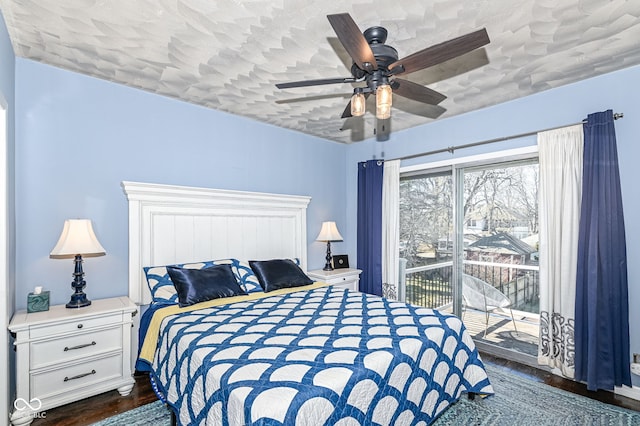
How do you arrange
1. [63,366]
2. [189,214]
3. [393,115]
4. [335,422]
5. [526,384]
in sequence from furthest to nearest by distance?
[393,115], [189,214], [526,384], [63,366], [335,422]

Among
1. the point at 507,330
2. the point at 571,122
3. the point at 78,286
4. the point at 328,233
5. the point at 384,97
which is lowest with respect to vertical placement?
the point at 507,330

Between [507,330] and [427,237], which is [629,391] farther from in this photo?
[427,237]

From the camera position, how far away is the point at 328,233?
4.30 m

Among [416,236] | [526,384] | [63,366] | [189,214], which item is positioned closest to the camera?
[63,366]

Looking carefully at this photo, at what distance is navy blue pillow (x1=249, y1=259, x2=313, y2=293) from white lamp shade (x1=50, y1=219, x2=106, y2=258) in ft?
4.49

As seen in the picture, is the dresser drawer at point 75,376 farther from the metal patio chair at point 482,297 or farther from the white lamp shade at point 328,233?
the metal patio chair at point 482,297

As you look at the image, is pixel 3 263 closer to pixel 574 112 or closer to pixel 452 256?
Result: pixel 452 256

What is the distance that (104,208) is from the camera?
112 inches

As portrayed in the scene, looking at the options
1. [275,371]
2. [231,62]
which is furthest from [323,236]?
[275,371]

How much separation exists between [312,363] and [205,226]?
2.17 meters

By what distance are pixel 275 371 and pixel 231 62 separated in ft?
7.18

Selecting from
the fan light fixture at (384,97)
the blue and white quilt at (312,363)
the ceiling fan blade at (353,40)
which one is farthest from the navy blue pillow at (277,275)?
the ceiling fan blade at (353,40)

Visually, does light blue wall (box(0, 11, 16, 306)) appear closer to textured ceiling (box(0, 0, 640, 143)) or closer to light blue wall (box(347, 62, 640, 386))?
textured ceiling (box(0, 0, 640, 143))

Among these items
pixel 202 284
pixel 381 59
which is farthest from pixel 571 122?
pixel 202 284
